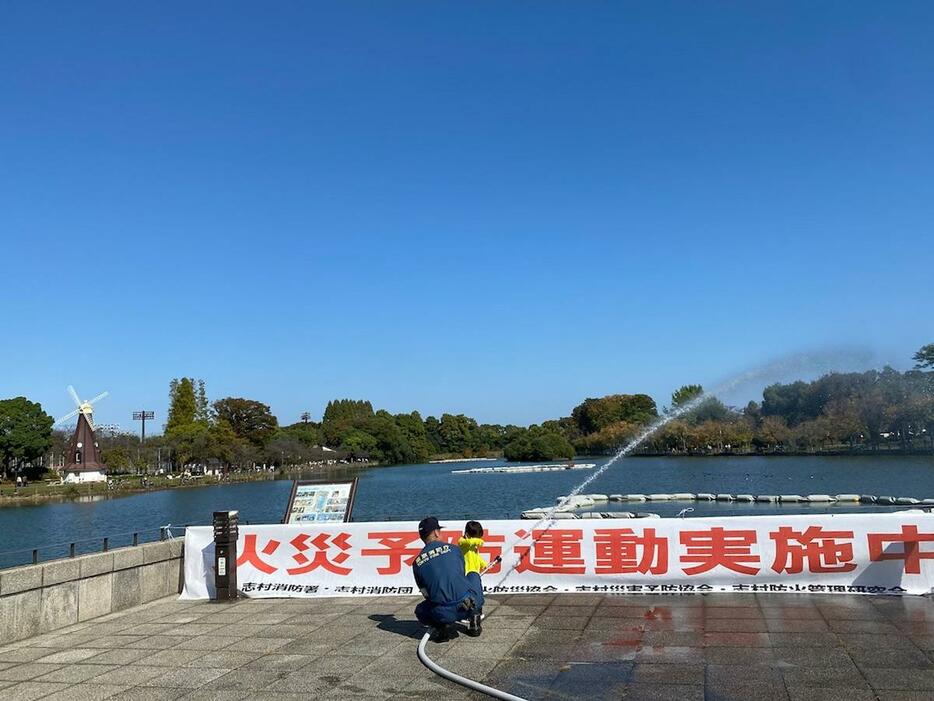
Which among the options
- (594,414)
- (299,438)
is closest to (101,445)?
(299,438)

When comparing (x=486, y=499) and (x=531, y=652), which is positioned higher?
(x=531, y=652)

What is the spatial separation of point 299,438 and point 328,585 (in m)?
163

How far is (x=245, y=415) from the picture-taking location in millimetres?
160750

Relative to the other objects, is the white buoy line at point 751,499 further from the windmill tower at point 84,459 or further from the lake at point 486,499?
the windmill tower at point 84,459

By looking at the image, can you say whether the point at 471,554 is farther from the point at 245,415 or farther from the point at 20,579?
the point at 245,415

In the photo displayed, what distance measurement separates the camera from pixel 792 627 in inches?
373

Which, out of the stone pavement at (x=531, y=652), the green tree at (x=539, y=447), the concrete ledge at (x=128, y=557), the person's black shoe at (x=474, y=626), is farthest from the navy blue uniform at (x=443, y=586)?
the green tree at (x=539, y=447)

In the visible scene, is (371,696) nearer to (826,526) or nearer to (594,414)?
(826,526)

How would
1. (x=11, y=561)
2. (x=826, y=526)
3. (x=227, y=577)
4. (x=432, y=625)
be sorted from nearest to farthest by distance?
1. (x=432, y=625)
2. (x=826, y=526)
3. (x=227, y=577)
4. (x=11, y=561)

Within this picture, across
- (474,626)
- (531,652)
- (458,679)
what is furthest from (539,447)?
(458,679)

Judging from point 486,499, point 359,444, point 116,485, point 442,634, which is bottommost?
point 486,499

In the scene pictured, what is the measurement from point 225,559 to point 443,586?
5.46 m

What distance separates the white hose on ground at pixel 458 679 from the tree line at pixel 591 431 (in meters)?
67.7

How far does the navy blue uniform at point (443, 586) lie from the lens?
932 centimetres
